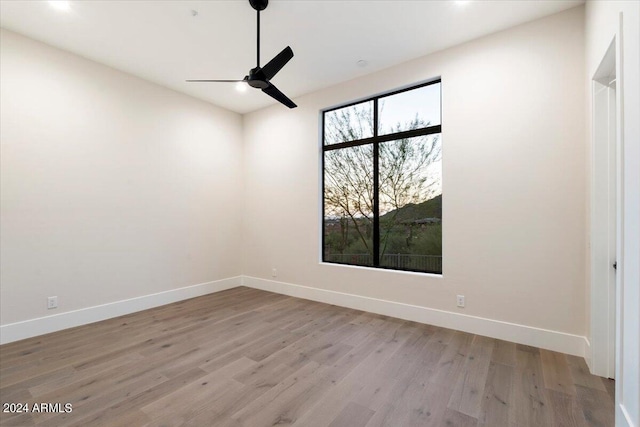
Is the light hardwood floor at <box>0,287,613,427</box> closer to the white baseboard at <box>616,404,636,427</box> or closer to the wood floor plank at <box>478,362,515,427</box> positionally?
the wood floor plank at <box>478,362,515,427</box>

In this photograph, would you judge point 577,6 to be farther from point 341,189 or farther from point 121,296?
point 121,296

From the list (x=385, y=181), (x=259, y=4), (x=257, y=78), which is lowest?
(x=385, y=181)

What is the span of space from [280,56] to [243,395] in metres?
2.74

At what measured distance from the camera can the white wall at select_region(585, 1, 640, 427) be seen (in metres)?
1.33

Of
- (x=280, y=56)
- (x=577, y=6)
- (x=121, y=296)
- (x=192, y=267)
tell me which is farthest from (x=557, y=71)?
(x=121, y=296)

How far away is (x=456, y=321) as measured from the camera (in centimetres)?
313

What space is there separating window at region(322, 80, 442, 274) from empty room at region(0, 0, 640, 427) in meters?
0.03

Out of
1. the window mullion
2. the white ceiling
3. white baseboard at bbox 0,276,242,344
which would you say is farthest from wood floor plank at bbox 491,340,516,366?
white baseboard at bbox 0,276,242,344

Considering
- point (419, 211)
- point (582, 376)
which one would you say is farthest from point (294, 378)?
point (419, 211)

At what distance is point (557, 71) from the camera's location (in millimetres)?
2672

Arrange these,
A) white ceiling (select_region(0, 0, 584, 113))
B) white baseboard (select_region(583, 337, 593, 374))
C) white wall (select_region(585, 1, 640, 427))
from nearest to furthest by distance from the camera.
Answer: white wall (select_region(585, 1, 640, 427)) < white baseboard (select_region(583, 337, 593, 374)) < white ceiling (select_region(0, 0, 584, 113))

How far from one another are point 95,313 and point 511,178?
16.6ft

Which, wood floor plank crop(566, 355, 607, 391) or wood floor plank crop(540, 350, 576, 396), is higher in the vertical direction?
wood floor plank crop(566, 355, 607, 391)

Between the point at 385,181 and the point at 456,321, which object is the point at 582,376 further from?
the point at 385,181
